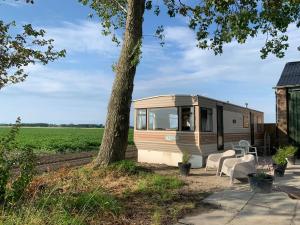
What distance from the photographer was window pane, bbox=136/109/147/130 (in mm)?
18073

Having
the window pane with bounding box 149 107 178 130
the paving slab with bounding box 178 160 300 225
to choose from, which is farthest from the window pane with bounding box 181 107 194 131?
the paving slab with bounding box 178 160 300 225

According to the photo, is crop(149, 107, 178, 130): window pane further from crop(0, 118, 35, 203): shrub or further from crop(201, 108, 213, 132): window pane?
crop(0, 118, 35, 203): shrub

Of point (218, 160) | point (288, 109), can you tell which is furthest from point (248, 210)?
point (288, 109)

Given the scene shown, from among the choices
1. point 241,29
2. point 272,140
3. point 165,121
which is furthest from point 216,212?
point 272,140

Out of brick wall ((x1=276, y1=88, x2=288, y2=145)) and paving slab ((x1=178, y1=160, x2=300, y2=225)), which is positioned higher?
brick wall ((x1=276, y1=88, x2=288, y2=145))

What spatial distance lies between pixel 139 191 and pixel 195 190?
162 centimetres

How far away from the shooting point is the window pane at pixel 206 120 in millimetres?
16297

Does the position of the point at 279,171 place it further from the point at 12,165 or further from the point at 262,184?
the point at 12,165

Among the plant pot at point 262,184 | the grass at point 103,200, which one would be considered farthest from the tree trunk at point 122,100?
the plant pot at point 262,184

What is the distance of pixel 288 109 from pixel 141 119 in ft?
23.6

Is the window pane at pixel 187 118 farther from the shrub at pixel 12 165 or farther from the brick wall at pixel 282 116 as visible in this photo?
the shrub at pixel 12 165

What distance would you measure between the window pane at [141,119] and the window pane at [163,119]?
0.36 meters

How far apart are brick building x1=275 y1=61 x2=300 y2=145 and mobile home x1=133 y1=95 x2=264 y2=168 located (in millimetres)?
2320

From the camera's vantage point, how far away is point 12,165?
7.40m
